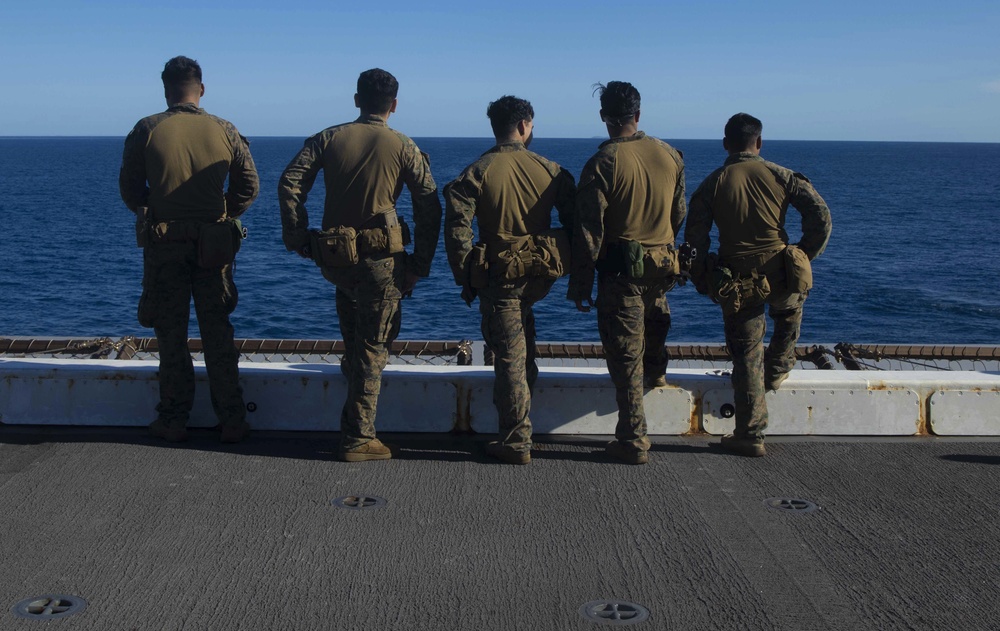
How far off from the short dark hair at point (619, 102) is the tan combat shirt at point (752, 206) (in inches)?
22.6

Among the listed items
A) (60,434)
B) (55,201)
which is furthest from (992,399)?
(55,201)

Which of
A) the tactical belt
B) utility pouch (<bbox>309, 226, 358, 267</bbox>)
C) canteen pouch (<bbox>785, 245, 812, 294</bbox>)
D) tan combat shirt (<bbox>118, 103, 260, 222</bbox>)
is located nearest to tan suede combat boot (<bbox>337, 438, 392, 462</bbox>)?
utility pouch (<bbox>309, 226, 358, 267</bbox>)

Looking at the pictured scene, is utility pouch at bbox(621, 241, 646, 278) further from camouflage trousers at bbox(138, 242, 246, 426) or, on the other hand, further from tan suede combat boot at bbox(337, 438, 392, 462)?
camouflage trousers at bbox(138, 242, 246, 426)

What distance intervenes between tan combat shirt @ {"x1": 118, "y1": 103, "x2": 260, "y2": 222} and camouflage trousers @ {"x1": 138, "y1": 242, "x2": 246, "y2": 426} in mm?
310

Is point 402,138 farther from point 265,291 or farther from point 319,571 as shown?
point 265,291

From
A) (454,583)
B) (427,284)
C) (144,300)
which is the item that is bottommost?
(427,284)

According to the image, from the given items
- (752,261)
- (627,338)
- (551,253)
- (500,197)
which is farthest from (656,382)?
(500,197)

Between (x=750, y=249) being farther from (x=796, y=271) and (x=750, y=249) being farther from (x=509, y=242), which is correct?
(x=509, y=242)

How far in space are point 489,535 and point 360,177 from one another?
2.09m

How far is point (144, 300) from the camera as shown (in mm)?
5848

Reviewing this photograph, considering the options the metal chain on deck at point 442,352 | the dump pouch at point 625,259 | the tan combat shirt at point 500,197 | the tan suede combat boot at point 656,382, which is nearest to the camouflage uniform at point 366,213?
the tan combat shirt at point 500,197

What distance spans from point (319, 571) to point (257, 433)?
80.8 inches

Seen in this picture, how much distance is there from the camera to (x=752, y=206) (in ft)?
18.6

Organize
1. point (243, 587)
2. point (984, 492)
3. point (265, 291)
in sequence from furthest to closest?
1. point (265, 291)
2. point (984, 492)
3. point (243, 587)
